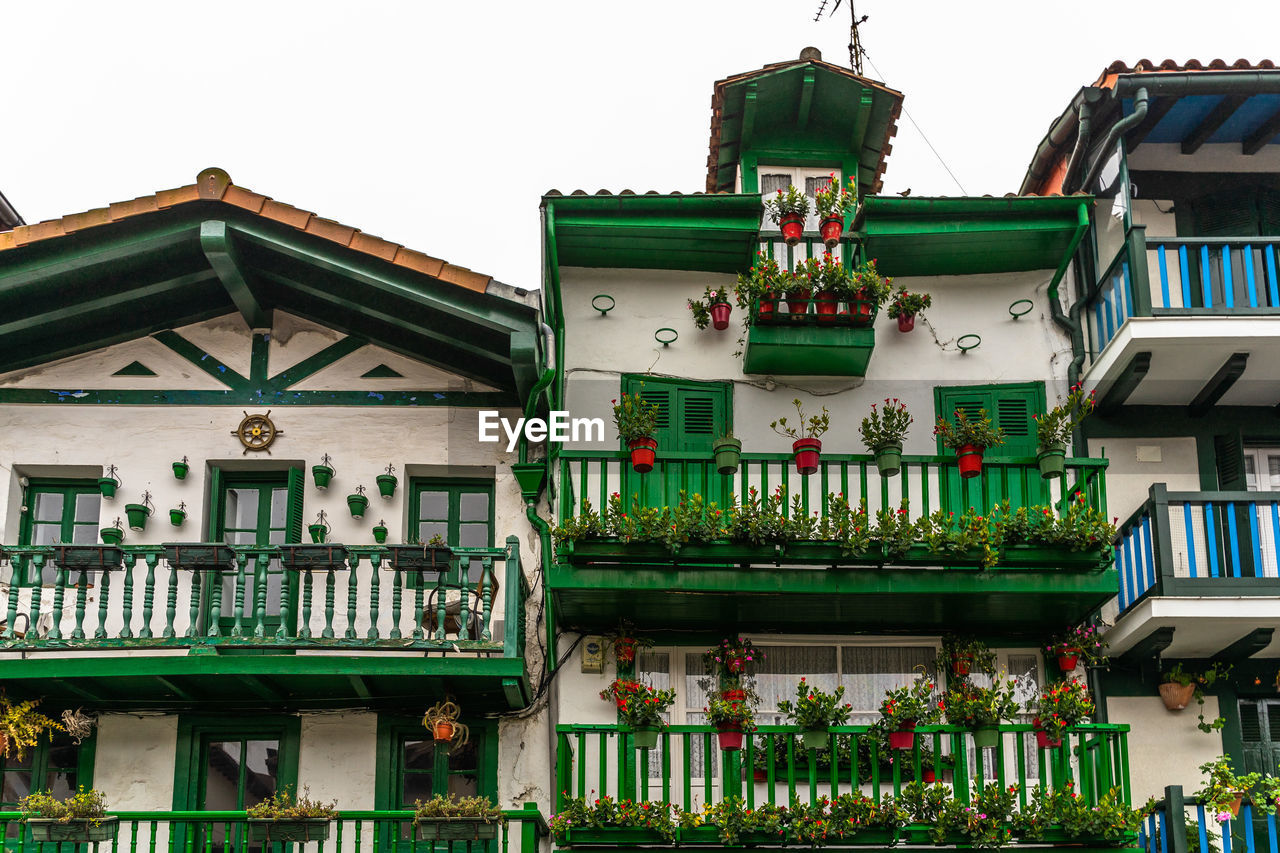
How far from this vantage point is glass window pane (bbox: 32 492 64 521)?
15.6 m

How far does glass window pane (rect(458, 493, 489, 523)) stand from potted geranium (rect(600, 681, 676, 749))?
2.61 m

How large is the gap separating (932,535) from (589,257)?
4.47 metres

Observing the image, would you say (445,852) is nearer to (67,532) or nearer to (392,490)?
(392,490)

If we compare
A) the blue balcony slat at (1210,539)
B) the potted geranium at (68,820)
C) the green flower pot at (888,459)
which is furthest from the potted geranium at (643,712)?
the blue balcony slat at (1210,539)

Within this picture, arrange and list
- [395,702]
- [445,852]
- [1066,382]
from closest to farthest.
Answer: [445,852] → [395,702] → [1066,382]

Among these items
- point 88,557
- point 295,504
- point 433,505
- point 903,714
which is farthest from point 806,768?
point 88,557

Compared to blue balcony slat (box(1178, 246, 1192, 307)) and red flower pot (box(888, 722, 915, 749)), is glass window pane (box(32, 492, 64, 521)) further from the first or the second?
blue balcony slat (box(1178, 246, 1192, 307))

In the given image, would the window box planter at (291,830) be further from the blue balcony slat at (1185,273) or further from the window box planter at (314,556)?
the blue balcony slat at (1185,273)

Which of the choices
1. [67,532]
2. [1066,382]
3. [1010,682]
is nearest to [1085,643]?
[1010,682]

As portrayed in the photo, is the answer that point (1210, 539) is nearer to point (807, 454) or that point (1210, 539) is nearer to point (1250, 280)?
point (1250, 280)

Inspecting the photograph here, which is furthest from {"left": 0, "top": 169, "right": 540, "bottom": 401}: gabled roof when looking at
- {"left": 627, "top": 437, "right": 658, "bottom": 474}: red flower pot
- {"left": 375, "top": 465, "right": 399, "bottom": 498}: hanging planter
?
{"left": 375, "top": 465, "right": 399, "bottom": 498}: hanging planter

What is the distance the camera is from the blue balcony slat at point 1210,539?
1462cm

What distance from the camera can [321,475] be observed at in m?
15.3

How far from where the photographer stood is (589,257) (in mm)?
16281
